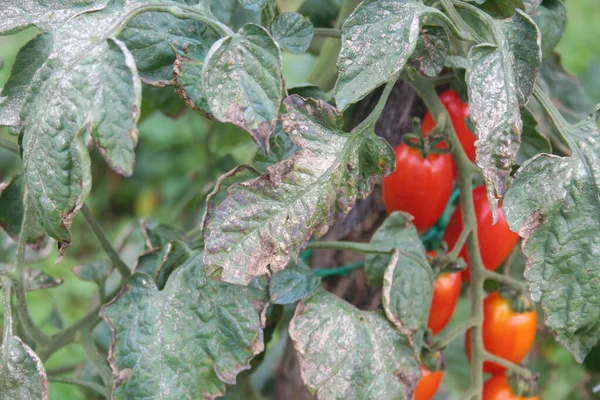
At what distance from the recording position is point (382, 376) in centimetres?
73

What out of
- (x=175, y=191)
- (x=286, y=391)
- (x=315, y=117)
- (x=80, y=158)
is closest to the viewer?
(x=80, y=158)

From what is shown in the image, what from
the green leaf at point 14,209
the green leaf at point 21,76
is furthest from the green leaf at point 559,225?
the green leaf at point 14,209

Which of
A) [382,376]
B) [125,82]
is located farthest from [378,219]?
[125,82]

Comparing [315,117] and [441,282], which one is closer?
[315,117]

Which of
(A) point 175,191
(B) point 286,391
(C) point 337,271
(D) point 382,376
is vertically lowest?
(A) point 175,191

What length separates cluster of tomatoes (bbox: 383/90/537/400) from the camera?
35.7 inches

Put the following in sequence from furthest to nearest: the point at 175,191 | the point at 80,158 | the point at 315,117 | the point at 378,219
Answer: the point at 175,191 < the point at 378,219 < the point at 315,117 < the point at 80,158

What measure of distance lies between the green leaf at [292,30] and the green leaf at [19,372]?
1.32ft

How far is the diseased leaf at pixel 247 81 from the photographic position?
575 millimetres

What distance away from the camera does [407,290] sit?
796 millimetres

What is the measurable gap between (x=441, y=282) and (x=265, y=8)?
1.45 feet

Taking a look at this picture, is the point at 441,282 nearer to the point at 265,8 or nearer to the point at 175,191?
the point at 265,8

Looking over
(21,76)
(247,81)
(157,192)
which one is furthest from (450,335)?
(157,192)

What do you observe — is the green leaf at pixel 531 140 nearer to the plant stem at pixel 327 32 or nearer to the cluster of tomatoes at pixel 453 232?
the cluster of tomatoes at pixel 453 232
